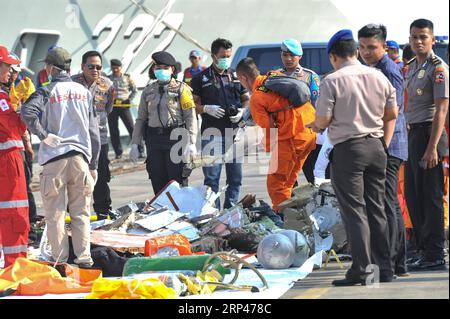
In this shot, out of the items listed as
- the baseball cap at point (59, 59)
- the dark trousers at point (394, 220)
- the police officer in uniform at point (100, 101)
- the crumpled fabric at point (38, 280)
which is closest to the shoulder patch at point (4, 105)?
the baseball cap at point (59, 59)

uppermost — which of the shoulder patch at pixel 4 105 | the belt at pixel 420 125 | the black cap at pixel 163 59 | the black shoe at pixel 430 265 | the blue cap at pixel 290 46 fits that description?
the blue cap at pixel 290 46

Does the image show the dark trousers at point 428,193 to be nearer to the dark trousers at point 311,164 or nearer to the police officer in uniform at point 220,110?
the dark trousers at point 311,164

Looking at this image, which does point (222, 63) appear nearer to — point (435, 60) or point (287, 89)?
point (287, 89)

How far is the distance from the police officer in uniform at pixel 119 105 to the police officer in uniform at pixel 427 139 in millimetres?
12197

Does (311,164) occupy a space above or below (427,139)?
below

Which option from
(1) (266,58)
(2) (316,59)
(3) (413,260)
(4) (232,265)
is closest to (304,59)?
(2) (316,59)

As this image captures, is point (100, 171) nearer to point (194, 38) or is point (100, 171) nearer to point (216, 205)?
point (216, 205)

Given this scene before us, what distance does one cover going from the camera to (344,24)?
28891mm

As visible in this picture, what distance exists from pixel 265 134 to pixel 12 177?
2.66 meters

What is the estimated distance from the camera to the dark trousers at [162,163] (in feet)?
40.6

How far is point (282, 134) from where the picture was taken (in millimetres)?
11531

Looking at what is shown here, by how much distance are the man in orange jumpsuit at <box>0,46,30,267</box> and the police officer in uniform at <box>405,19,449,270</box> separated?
326 centimetres

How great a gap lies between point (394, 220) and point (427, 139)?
0.85m

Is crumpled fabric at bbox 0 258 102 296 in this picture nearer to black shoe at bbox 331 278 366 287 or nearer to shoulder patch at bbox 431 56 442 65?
black shoe at bbox 331 278 366 287
